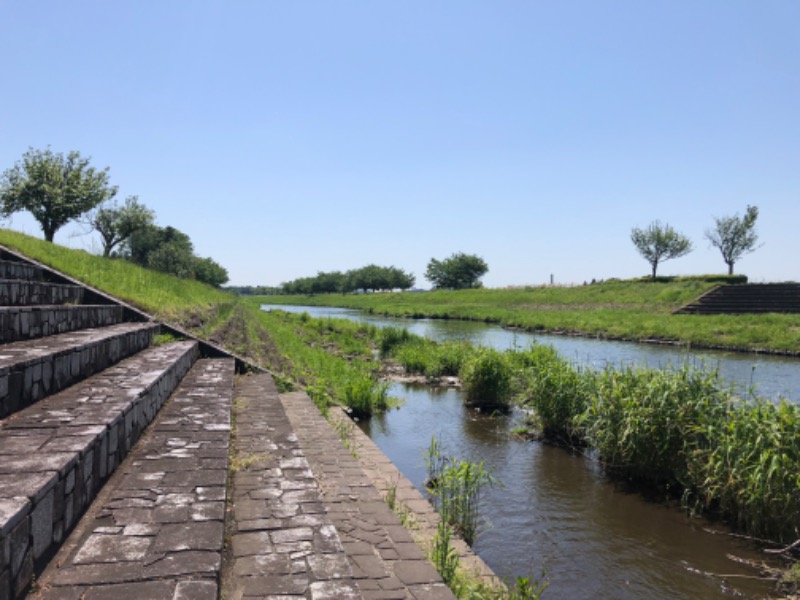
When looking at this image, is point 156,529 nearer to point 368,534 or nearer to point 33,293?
point 368,534

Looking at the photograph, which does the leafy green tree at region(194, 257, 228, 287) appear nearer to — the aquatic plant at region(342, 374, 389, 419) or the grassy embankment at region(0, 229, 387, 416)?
the grassy embankment at region(0, 229, 387, 416)

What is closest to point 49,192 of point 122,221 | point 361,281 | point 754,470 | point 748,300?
point 122,221

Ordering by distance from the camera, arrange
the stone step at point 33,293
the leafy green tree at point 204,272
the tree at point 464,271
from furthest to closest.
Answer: the tree at point 464,271
the leafy green tree at point 204,272
the stone step at point 33,293

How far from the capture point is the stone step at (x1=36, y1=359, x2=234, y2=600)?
2.40 metres

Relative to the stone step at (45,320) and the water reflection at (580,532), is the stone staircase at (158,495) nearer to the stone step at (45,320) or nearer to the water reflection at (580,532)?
→ the stone step at (45,320)

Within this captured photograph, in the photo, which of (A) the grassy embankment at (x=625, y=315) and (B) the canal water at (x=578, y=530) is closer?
(B) the canal water at (x=578, y=530)

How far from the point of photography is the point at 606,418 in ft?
25.0

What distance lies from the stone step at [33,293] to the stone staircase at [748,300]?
34.3 metres

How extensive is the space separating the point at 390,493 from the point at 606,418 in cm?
388

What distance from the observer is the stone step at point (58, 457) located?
7.51 feet

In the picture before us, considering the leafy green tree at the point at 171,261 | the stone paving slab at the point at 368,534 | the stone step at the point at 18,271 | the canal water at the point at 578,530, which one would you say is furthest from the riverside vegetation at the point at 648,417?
the leafy green tree at the point at 171,261

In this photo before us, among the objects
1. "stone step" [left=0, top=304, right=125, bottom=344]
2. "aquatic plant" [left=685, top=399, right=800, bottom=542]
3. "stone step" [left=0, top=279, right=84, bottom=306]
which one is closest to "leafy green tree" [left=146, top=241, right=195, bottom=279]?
"stone step" [left=0, top=279, right=84, bottom=306]

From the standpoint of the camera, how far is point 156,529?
293 cm

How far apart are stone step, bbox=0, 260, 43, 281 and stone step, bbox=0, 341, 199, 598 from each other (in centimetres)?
313
